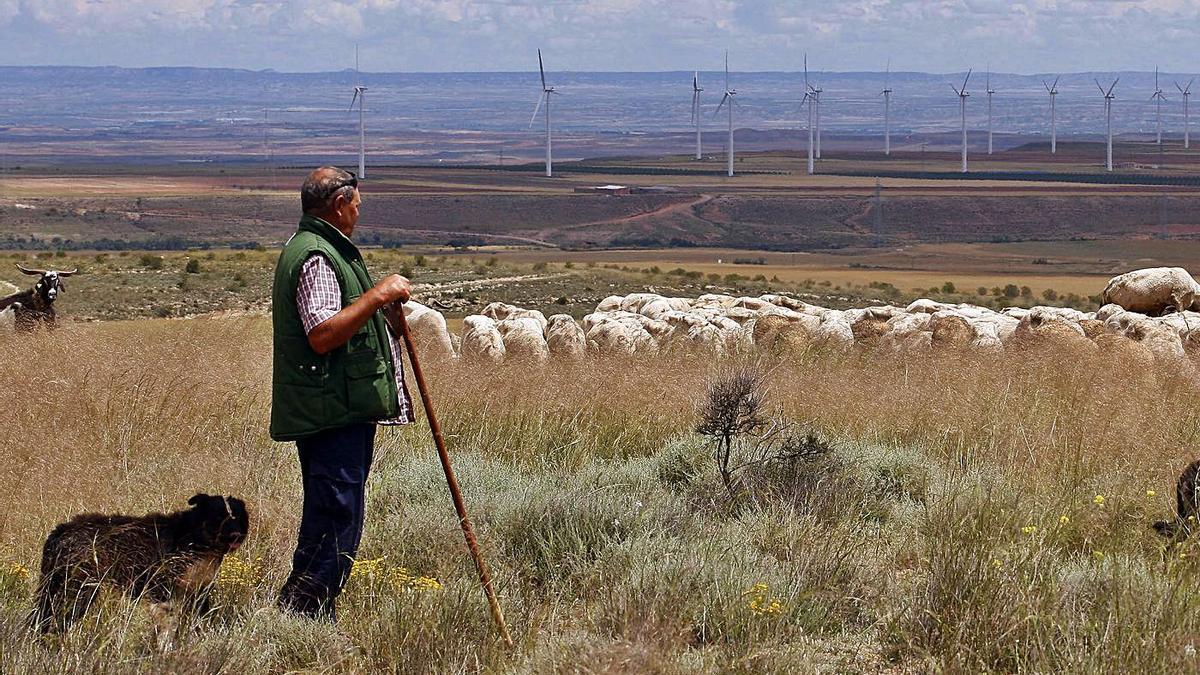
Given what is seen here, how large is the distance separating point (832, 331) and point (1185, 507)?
31.6ft

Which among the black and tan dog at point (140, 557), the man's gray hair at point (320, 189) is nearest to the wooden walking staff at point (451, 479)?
the man's gray hair at point (320, 189)

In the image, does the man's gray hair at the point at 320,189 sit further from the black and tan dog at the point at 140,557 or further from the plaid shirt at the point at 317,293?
the black and tan dog at the point at 140,557

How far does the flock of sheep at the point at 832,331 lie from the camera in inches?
583

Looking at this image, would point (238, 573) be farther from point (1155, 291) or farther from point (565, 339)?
point (1155, 291)

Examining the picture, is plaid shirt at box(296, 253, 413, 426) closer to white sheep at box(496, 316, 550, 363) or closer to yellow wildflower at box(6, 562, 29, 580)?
yellow wildflower at box(6, 562, 29, 580)

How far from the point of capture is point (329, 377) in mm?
5543

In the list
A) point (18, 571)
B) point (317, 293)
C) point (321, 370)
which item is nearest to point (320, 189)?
point (317, 293)


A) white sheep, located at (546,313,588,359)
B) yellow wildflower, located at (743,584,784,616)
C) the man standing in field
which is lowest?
white sheep, located at (546,313,588,359)

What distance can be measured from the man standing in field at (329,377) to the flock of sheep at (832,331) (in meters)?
7.71

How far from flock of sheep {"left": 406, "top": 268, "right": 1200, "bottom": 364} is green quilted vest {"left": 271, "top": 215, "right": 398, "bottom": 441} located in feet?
25.6

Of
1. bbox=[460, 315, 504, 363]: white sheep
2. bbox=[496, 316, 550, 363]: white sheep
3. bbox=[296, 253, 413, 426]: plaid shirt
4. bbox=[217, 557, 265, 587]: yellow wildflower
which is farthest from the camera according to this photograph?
bbox=[496, 316, 550, 363]: white sheep

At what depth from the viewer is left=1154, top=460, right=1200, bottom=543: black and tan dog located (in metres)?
6.67

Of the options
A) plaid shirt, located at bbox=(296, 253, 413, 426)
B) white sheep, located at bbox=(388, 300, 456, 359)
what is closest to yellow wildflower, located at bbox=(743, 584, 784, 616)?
plaid shirt, located at bbox=(296, 253, 413, 426)

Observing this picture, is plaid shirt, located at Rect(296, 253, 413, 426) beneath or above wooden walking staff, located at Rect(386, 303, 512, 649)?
above
